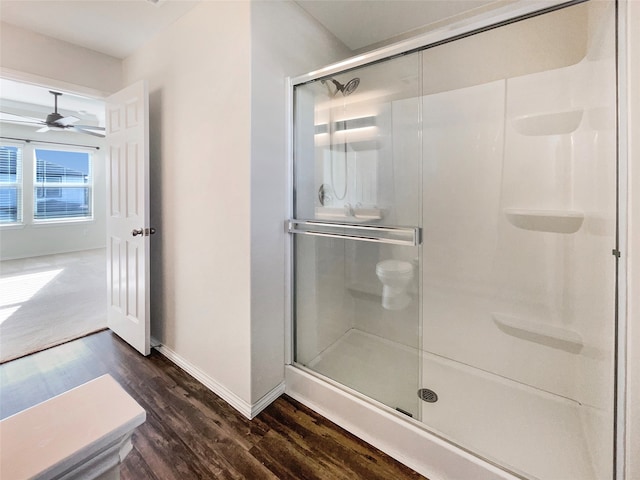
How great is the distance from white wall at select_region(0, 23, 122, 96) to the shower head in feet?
6.94

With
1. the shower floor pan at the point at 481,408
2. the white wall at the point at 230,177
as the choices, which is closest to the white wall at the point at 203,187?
the white wall at the point at 230,177

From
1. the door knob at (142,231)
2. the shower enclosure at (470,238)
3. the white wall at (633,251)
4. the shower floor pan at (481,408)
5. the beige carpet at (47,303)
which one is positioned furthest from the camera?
the beige carpet at (47,303)

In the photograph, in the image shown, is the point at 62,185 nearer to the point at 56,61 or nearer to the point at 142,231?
the point at 56,61

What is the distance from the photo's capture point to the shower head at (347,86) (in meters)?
1.85

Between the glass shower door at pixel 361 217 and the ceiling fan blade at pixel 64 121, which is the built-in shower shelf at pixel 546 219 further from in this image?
the ceiling fan blade at pixel 64 121

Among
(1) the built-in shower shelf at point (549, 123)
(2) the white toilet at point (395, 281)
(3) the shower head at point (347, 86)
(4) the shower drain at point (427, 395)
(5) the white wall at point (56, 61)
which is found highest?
(5) the white wall at point (56, 61)

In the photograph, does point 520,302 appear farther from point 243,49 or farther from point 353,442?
point 243,49

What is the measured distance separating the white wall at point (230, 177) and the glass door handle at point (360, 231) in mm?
143

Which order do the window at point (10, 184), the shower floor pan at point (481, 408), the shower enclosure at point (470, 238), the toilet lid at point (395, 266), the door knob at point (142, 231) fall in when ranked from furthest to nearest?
the window at point (10, 184)
the door knob at point (142, 231)
the toilet lid at point (395, 266)
the shower enclosure at point (470, 238)
the shower floor pan at point (481, 408)

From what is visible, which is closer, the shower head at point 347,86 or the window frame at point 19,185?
the shower head at point 347,86

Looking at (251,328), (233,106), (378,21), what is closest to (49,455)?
(251,328)

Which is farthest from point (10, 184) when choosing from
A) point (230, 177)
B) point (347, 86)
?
point (347, 86)

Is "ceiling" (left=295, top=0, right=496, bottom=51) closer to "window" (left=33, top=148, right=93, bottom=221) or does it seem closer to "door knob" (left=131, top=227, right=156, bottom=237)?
"door knob" (left=131, top=227, right=156, bottom=237)

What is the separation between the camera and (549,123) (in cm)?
175
